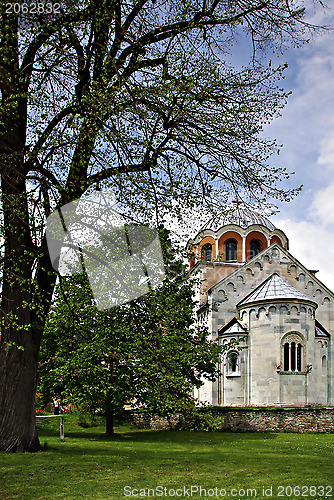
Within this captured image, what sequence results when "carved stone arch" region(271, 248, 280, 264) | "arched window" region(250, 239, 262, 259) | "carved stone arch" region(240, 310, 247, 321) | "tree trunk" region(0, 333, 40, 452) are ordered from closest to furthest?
"tree trunk" region(0, 333, 40, 452), "carved stone arch" region(240, 310, 247, 321), "carved stone arch" region(271, 248, 280, 264), "arched window" region(250, 239, 262, 259)

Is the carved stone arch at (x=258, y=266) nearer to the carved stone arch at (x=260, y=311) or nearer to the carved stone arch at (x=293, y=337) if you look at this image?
the carved stone arch at (x=260, y=311)

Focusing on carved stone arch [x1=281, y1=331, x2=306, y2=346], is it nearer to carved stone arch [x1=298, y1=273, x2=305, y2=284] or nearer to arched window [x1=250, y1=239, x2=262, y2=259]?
carved stone arch [x1=298, y1=273, x2=305, y2=284]

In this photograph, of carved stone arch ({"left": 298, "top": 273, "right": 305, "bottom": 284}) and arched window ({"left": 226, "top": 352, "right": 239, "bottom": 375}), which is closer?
arched window ({"left": 226, "top": 352, "right": 239, "bottom": 375})

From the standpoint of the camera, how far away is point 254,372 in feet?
96.0

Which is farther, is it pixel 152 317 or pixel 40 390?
pixel 40 390

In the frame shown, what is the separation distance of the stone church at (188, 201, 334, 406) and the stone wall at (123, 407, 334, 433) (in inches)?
144

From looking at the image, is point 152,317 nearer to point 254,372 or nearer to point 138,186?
point 138,186

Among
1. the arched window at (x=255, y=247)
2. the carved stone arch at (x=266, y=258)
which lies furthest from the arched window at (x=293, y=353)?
the arched window at (x=255, y=247)

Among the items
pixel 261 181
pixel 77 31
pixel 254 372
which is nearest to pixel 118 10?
pixel 77 31

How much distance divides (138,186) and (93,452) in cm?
744

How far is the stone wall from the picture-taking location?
2367 centimetres

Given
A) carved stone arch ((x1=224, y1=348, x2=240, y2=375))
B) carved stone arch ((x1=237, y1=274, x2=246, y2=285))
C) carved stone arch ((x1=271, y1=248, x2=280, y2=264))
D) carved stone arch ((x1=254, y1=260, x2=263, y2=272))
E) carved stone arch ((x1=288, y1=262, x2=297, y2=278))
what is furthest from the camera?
carved stone arch ((x1=288, y1=262, x2=297, y2=278))

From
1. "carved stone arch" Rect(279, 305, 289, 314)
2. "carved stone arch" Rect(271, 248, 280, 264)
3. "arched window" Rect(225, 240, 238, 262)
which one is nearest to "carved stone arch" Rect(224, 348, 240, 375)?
"carved stone arch" Rect(279, 305, 289, 314)

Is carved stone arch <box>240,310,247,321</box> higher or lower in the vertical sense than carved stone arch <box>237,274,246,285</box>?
lower
